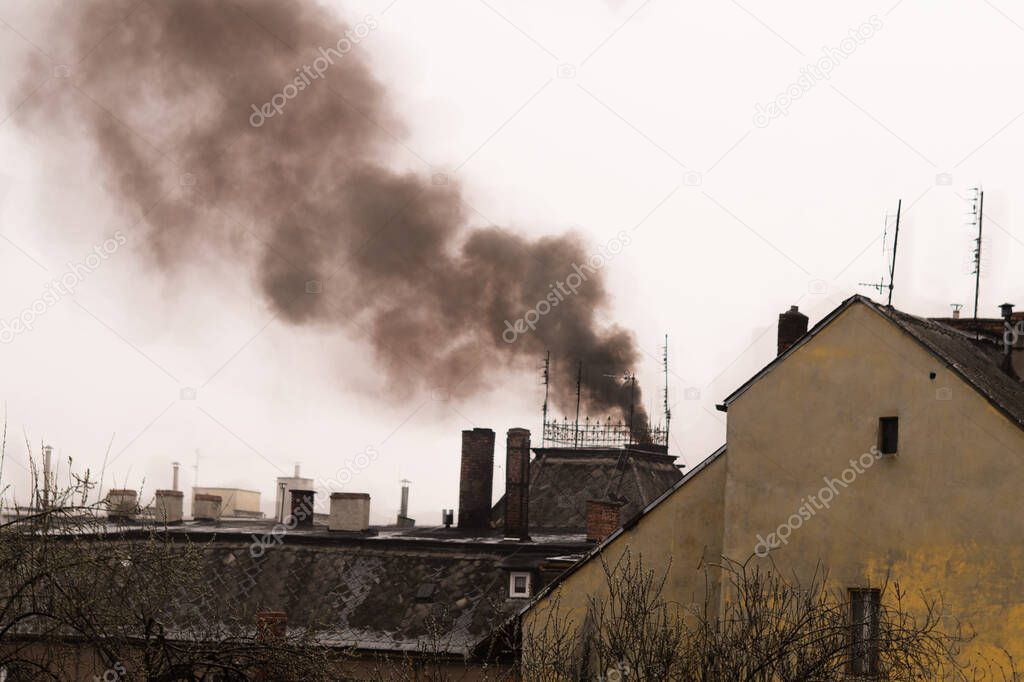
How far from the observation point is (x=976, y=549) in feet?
71.1

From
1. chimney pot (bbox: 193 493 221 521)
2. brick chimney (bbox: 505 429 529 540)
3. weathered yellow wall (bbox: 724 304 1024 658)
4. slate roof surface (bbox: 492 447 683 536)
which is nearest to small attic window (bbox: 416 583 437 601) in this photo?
brick chimney (bbox: 505 429 529 540)

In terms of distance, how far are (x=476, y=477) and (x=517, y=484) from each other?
2.92 m

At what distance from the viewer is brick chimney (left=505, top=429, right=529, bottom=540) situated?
3997cm

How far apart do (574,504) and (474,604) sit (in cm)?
1199

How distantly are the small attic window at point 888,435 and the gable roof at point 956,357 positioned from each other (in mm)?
1317

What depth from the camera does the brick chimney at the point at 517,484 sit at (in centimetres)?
3997

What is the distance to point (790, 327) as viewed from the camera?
29.3m

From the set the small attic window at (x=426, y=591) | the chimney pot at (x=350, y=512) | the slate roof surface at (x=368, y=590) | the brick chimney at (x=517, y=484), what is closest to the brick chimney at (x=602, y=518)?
the slate roof surface at (x=368, y=590)

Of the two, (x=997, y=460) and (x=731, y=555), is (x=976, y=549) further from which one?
(x=731, y=555)

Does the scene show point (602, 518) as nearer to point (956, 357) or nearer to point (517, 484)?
point (517, 484)

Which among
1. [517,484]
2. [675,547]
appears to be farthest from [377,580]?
[675,547]

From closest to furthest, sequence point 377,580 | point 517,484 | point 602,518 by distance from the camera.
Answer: point 602,518 → point 377,580 → point 517,484

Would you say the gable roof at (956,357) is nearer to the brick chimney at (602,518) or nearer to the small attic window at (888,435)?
the small attic window at (888,435)

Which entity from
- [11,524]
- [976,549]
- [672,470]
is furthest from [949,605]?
[672,470]
